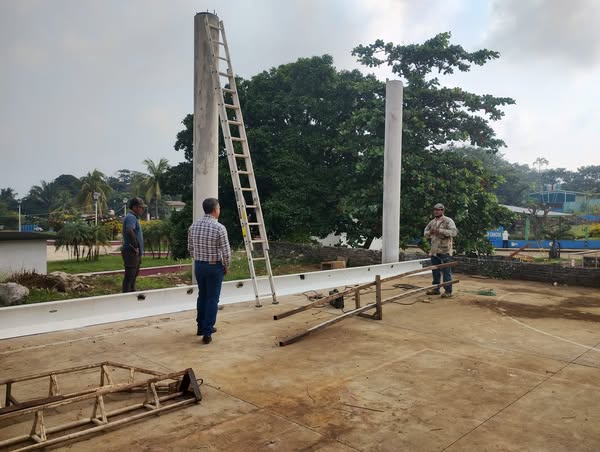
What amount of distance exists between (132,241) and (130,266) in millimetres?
475

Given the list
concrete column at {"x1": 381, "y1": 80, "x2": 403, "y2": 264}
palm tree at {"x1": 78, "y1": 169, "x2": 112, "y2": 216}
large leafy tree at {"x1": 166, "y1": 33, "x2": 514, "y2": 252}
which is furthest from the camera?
palm tree at {"x1": 78, "y1": 169, "x2": 112, "y2": 216}

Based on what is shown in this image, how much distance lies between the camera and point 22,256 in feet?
36.9

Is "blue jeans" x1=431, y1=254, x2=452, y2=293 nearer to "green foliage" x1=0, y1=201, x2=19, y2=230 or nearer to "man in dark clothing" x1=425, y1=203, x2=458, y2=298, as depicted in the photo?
"man in dark clothing" x1=425, y1=203, x2=458, y2=298

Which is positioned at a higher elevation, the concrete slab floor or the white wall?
the white wall

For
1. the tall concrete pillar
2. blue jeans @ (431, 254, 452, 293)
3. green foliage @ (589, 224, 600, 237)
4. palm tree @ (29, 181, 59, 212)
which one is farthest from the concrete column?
palm tree @ (29, 181, 59, 212)

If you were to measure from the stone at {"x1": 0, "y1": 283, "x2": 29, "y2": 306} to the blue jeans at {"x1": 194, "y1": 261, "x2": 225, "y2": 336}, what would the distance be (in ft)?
15.4

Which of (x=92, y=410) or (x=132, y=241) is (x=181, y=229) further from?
(x=92, y=410)

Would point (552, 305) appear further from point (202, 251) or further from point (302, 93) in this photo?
point (302, 93)

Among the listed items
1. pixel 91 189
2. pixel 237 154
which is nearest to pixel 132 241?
pixel 237 154

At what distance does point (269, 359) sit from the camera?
524 cm

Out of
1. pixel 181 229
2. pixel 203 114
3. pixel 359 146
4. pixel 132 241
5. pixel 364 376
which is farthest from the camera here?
pixel 181 229

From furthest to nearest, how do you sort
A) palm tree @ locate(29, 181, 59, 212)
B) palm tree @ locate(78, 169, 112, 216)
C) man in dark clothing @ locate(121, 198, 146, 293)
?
palm tree @ locate(29, 181, 59, 212) < palm tree @ locate(78, 169, 112, 216) < man in dark clothing @ locate(121, 198, 146, 293)

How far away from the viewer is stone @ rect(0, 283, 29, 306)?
840 centimetres

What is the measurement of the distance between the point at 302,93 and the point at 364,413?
14629 mm
